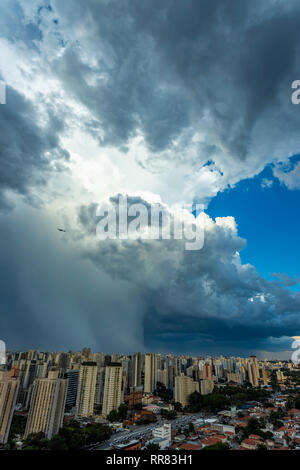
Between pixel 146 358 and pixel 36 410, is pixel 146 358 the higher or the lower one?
the higher one

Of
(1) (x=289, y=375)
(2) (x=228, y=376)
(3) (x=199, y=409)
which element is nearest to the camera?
(3) (x=199, y=409)

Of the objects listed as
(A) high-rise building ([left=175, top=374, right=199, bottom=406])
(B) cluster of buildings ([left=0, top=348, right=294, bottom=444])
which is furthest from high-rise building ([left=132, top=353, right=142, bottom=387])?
(A) high-rise building ([left=175, top=374, right=199, bottom=406])

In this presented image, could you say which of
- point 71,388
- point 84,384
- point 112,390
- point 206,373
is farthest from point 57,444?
point 206,373

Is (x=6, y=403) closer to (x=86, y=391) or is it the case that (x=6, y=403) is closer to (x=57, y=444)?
(x=57, y=444)

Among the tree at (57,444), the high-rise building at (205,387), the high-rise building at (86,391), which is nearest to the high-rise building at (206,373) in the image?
the high-rise building at (205,387)

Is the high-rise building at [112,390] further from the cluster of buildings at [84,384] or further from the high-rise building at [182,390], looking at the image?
the high-rise building at [182,390]

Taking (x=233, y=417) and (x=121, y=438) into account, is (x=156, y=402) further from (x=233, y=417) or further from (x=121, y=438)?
(x=121, y=438)

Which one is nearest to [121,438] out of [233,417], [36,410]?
[36,410]
